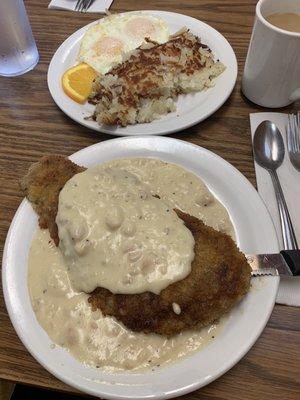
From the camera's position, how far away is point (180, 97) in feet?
5.04

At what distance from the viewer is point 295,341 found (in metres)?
1.00

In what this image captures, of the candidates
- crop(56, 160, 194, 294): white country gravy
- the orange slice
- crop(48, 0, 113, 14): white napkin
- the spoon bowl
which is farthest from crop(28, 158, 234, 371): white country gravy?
crop(48, 0, 113, 14): white napkin

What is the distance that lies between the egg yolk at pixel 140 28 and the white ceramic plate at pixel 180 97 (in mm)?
102

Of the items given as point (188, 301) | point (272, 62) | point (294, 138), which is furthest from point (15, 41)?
point (188, 301)

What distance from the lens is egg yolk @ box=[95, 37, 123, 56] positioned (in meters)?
1.72

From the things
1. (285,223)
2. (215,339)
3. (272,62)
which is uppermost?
(272,62)

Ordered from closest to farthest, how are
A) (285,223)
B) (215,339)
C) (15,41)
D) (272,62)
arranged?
(215,339), (285,223), (272,62), (15,41)

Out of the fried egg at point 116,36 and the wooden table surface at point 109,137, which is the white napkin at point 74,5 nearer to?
the wooden table surface at point 109,137

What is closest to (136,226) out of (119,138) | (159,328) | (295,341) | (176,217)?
(176,217)

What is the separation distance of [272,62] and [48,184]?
854mm

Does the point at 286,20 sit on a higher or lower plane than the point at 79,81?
higher

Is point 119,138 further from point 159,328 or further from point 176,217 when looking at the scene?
point 159,328

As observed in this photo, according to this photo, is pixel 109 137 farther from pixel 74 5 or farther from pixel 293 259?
pixel 74 5

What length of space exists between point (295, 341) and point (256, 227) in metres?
0.32
